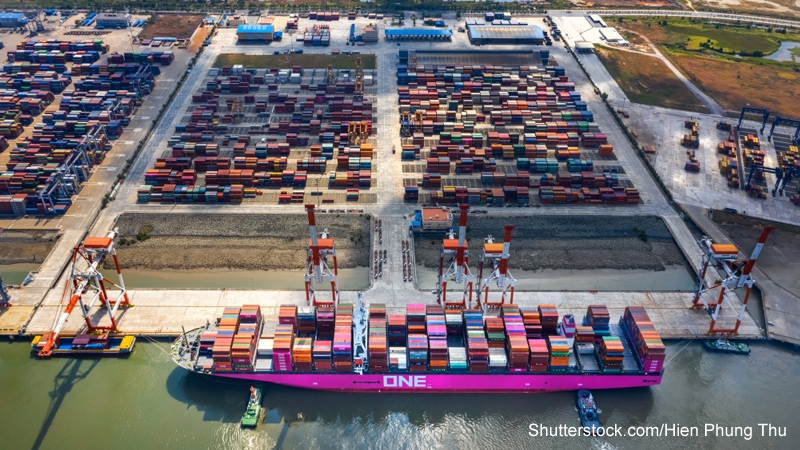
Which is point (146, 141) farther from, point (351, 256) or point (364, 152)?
point (351, 256)

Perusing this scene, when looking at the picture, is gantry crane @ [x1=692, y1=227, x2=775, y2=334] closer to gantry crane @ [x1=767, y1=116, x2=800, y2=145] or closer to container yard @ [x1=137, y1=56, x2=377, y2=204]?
container yard @ [x1=137, y1=56, x2=377, y2=204]

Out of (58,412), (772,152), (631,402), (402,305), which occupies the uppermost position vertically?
(772,152)

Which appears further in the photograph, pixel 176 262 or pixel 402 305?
pixel 176 262

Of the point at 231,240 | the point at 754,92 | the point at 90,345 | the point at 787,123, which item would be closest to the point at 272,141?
the point at 231,240

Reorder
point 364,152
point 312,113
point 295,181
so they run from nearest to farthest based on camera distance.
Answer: point 295,181
point 364,152
point 312,113

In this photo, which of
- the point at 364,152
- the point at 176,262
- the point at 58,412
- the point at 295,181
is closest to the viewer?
the point at 58,412

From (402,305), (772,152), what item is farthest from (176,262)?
(772,152)

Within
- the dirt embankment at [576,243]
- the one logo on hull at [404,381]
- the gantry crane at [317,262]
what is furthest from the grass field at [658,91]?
the one logo on hull at [404,381]
